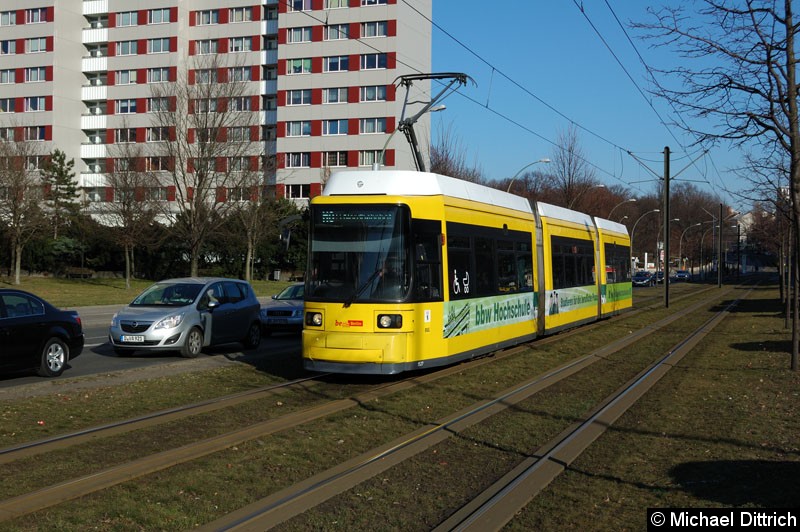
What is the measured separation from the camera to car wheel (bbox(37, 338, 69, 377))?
495 inches

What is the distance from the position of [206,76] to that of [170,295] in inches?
1229

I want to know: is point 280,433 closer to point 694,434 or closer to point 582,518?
point 582,518

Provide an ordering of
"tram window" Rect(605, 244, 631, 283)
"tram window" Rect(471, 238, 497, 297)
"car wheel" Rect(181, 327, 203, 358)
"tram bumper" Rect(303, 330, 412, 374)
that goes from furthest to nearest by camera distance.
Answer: "tram window" Rect(605, 244, 631, 283) → "car wheel" Rect(181, 327, 203, 358) → "tram window" Rect(471, 238, 497, 297) → "tram bumper" Rect(303, 330, 412, 374)

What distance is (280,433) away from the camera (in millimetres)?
8703

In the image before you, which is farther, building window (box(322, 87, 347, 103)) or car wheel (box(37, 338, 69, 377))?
building window (box(322, 87, 347, 103))

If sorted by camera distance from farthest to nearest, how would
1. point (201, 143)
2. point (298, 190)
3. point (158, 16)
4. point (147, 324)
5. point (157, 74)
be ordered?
point (157, 74) → point (158, 16) → point (298, 190) → point (201, 143) → point (147, 324)

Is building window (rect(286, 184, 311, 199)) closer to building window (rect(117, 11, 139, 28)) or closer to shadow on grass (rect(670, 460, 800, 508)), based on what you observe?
building window (rect(117, 11, 139, 28))

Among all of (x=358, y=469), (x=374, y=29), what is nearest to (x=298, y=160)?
(x=374, y=29)

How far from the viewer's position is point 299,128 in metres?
66.8

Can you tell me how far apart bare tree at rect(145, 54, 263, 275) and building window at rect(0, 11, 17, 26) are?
121ft

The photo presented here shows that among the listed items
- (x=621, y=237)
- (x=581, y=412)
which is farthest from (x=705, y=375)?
(x=621, y=237)

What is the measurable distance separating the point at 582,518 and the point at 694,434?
3.51 metres

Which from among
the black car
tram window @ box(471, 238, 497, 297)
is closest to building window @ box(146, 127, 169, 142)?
the black car

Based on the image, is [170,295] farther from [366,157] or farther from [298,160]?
[298,160]
